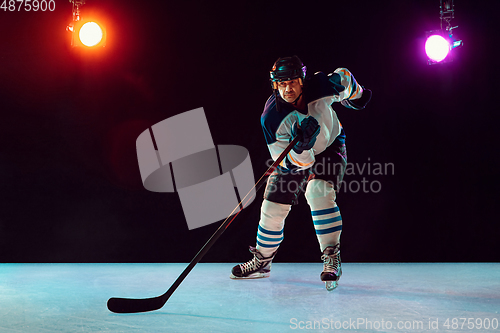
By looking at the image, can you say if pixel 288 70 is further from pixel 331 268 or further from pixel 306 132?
pixel 331 268

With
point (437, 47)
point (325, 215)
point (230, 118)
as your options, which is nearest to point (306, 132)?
point (325, 215)

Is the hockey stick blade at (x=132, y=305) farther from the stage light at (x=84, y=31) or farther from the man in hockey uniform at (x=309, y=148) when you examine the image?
the stage light at (x=84, y=31)

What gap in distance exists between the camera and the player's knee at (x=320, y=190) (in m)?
2.20

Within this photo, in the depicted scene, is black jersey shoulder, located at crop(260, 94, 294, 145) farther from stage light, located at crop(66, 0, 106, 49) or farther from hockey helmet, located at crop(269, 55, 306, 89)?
stage light, located at crop(66, 0, 106, 49)

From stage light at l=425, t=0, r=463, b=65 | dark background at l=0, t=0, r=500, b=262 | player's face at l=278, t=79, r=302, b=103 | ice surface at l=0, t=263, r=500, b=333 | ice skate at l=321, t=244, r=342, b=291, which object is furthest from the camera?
dark background at l=0, t=0, r=500, b=262

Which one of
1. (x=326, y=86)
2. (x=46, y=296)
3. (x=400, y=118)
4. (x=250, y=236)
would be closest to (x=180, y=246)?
(x=250, y=236)

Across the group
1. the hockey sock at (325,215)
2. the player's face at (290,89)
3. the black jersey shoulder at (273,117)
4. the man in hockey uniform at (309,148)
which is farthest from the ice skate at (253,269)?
the player's face at (290,89)

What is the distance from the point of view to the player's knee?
2.20 metres

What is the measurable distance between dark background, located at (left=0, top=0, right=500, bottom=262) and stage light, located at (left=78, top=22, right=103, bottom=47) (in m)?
0.14

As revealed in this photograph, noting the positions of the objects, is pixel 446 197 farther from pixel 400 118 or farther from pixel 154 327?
pixel 154 327

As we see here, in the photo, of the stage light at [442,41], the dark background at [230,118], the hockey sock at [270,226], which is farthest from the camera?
the dark background at [230,118]

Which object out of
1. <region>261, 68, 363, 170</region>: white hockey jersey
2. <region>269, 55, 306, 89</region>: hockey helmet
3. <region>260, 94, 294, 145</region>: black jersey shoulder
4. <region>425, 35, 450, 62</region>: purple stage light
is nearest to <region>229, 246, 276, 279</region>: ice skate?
<region>261, 68, 363, 170</region>: white hockey jersey

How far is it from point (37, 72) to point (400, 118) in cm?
264

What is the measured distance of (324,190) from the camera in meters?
2.20
